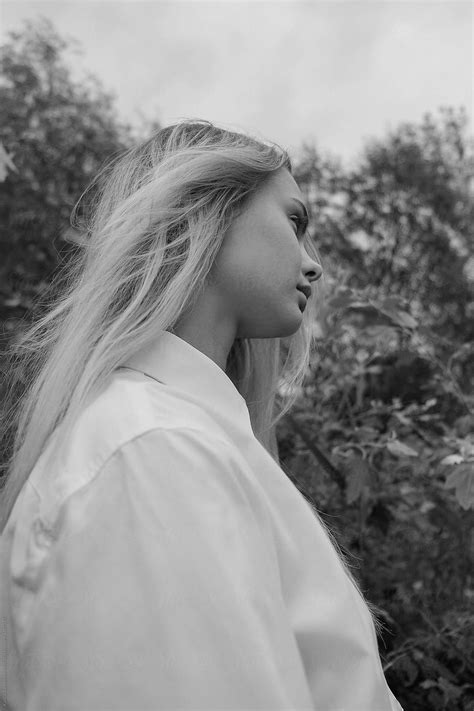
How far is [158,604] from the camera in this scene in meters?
0.99

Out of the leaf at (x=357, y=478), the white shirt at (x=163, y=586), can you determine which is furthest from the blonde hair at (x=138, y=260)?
the leaf at (x=357, y=478)

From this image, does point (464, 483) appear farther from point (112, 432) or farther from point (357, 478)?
point (112, 432)

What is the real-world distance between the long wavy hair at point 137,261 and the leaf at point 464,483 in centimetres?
87

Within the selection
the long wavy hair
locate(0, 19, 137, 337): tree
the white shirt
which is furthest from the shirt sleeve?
locate(0, 19, 137, 337): tree

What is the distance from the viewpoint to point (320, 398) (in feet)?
10.1

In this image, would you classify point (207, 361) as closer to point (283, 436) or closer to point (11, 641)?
point (11, 641)

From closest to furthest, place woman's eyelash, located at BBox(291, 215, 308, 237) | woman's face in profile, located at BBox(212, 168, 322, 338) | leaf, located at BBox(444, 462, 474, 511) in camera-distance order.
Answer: woman's face in profile, located at BBox(212, 168, 322, 338) < woman's eyelash, located at BBox(291, 215, 308, 237) < leaf, located at BBox(444, 462, 474, 511)

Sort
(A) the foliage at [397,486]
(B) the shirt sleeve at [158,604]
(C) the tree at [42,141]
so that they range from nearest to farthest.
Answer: (B) the shirt sleeve at [158,604] < (A) the foliage at [397,486] < (C) the tree at [42,141]

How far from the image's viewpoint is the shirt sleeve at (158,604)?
3.23 ft

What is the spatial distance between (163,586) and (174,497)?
0.10 m

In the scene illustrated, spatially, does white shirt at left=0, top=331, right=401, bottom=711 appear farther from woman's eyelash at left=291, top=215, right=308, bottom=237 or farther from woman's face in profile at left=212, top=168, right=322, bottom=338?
woman's eyelash at left=291, top=215, right=308, bottom=237

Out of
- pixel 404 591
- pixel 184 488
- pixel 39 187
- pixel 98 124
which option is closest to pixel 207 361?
pixel 184 488

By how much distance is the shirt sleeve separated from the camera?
38.7 inches

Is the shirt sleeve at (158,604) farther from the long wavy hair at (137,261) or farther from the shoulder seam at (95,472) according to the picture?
the long wavy hair at (137,261)
